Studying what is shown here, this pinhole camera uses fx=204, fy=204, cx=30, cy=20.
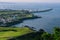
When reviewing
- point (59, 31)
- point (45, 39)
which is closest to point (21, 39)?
point (45, 39)

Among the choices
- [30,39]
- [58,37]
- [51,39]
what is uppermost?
[58,37]

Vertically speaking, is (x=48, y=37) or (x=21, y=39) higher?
(x=48, y=37)

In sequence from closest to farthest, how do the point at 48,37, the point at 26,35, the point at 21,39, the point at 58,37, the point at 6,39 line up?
the point at 58,37 → the point at 48,37 → the point at 6,39 → the point at 21,39 → the point at 26,35

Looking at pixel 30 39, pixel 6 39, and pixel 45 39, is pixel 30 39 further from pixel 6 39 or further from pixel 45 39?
pixel 45 39

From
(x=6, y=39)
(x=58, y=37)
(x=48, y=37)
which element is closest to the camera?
(x=58, y=37)

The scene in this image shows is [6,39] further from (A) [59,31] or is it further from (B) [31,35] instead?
(A) [59,31]

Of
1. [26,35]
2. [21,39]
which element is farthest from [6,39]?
[26,35]

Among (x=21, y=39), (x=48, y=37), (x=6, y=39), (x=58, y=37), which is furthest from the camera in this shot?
(x=21, y=39)

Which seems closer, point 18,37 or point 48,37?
point 48,37

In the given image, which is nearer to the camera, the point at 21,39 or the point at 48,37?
the point at 48,37
